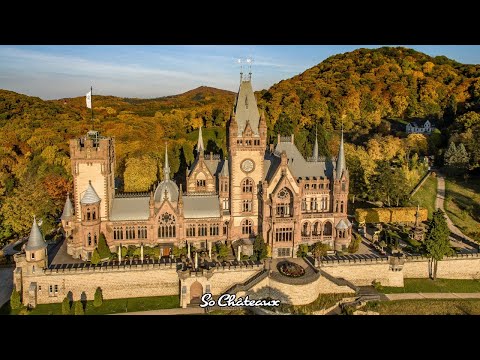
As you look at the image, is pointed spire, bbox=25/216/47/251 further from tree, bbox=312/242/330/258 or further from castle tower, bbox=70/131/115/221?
tree, bbox=312/242/330/258

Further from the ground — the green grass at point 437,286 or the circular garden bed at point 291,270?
the circular garden bed at point 291,270

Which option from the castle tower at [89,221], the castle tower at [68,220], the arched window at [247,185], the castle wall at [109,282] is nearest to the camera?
the castle wall at [109,282]

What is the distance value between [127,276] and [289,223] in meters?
17.3

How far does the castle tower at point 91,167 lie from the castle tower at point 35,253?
583 centimetres

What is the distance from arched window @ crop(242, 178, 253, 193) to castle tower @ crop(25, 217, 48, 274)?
66.2 feet

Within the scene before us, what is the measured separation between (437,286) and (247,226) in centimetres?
1968

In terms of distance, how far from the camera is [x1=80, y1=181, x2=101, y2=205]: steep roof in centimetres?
4125

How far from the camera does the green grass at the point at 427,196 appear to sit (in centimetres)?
5984

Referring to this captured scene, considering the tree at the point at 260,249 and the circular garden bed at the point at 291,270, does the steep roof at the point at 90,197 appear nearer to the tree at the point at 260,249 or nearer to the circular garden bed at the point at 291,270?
the tree at the point at 260,249

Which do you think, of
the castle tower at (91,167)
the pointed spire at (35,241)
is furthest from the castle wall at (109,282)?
the castle tower at (91,167)

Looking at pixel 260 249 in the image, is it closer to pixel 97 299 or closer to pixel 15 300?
pixel 97 299

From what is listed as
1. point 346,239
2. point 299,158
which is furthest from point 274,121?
point 346,239

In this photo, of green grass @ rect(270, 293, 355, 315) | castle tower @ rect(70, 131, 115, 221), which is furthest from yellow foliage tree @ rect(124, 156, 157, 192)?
green grass @ rect(270, 293, 355, 315)
